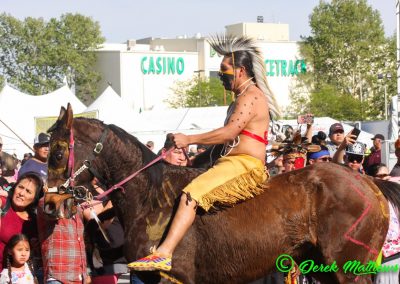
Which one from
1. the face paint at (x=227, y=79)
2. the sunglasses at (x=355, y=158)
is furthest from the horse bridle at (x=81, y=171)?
the sunglasses at (x=355, y=158)

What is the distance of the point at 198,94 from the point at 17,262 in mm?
71771

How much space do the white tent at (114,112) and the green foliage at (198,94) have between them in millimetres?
44310

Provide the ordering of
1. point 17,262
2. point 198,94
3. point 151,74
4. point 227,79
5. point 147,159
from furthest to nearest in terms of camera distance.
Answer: point 151,74 < point 198,94 < point 17,262 < point 227,79 < point 147,159

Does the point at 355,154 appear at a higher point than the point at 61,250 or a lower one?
higher

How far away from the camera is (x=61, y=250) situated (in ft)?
24.5

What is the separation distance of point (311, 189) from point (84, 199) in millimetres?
2083

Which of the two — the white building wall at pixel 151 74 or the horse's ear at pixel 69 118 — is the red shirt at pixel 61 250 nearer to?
the horse's ear at pixel 69 118

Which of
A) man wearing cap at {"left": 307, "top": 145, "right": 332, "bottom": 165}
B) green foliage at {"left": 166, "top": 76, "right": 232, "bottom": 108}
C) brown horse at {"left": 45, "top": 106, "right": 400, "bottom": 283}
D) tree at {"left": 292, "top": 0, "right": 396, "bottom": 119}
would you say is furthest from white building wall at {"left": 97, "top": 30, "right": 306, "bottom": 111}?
A: brown horse at {"left": 45, "top": 106, "right": 400, "bottom": 283}

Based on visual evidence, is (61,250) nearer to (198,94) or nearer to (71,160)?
(71,160)

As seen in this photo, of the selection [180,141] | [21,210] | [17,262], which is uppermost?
[180,141]

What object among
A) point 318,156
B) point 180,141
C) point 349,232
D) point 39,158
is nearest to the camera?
point 180,141

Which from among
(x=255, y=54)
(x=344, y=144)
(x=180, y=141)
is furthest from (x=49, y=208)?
(x=344, y=144)

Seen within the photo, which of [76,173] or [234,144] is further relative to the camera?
[234,144]

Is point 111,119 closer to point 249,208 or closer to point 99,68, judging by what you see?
point 249,208
